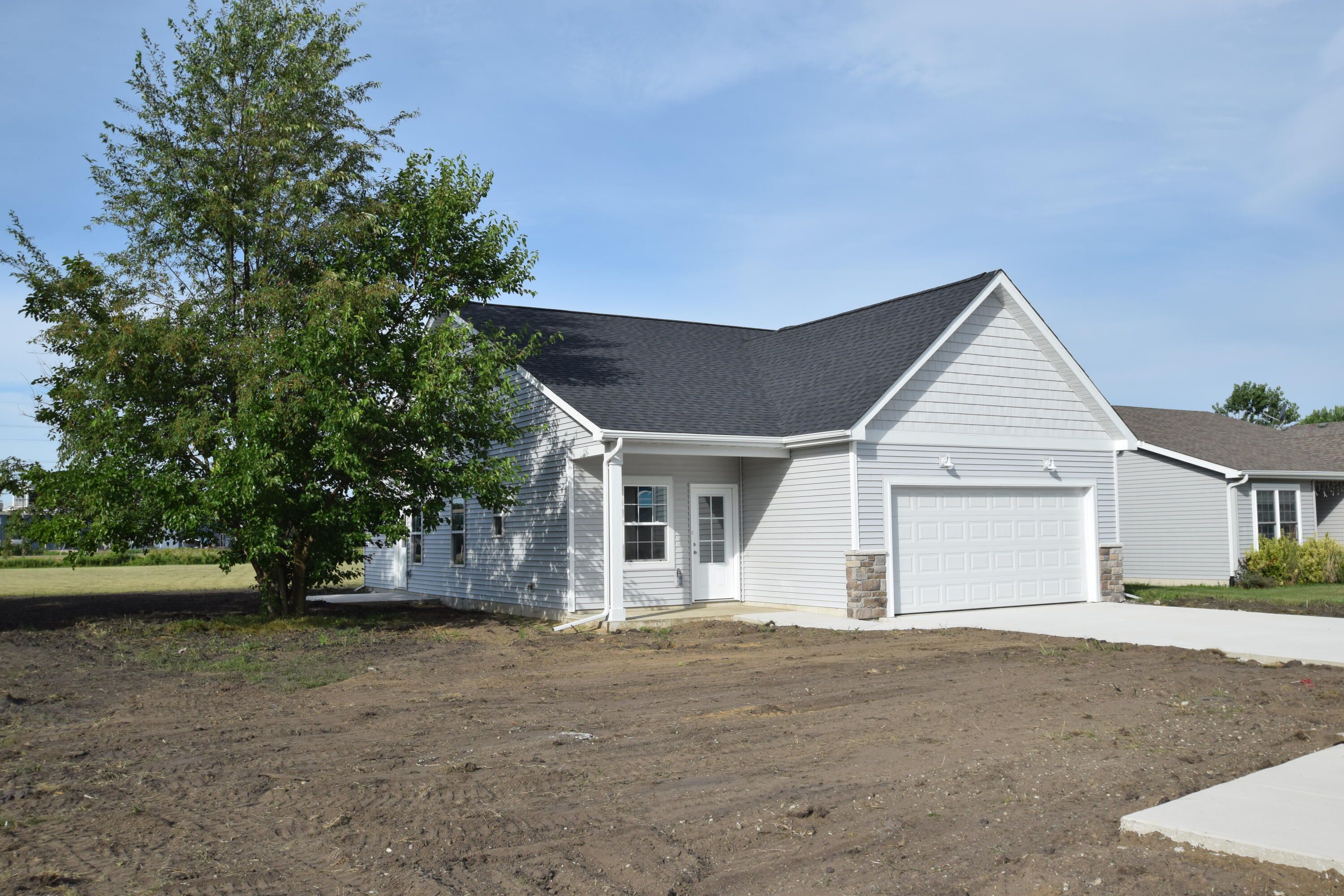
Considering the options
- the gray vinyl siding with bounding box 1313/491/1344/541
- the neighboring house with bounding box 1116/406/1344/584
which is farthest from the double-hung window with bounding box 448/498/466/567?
the gray vinyl siding with bounding box 1313/491/1344/541

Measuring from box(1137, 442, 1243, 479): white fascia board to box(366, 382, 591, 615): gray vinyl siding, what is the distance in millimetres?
13507

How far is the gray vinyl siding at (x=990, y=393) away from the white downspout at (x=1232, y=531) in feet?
21.3

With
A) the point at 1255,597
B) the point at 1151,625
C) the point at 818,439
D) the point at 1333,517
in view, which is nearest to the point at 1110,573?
the point at 1255,597

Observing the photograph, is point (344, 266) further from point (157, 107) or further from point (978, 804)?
point (978, 804)

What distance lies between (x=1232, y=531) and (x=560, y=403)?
54.1ft

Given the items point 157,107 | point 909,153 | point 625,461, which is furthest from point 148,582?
point 909,153

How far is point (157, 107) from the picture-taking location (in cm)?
1596

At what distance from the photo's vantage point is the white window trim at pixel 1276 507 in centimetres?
2303

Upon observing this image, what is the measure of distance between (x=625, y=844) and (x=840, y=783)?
5.29 feet

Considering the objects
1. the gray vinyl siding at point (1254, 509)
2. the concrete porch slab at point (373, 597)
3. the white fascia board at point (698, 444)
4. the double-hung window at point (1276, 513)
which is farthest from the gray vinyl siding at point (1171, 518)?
the concrete porch slab at point (373, 597)

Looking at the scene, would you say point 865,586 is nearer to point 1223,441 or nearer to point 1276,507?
point 1276,507

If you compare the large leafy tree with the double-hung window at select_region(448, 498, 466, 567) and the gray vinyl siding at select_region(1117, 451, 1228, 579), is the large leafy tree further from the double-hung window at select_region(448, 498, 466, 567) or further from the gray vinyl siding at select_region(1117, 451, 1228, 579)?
the gray vinyl siding at select_region(1117, 451, 1228, 579)

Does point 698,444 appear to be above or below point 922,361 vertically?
below

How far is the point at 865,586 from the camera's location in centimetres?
1493
